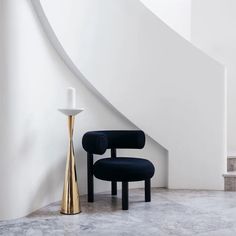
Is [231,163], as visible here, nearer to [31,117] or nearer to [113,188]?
[113,188]

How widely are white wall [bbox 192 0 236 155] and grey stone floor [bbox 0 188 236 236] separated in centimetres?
184

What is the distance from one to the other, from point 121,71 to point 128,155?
0.95 m

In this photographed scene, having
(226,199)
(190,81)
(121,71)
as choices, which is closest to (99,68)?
(121,71)

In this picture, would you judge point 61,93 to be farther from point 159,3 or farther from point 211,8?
point 211,8

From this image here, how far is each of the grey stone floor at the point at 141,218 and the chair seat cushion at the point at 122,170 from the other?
300 millimetres

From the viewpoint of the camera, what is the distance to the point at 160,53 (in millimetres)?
4012

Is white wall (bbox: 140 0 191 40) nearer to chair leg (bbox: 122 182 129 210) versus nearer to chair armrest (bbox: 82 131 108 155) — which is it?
chair armrest (bbox: 82 131 108 155)

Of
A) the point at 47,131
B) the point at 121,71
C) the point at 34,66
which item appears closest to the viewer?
Result: the point at 34,66

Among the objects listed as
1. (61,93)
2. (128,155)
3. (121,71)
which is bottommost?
(128,155)

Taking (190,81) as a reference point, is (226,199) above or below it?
below

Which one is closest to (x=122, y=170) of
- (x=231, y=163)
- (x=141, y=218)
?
(x=141, y=218)

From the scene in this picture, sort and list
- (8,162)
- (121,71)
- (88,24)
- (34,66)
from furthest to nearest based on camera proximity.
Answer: (121,71) → (88,24) → (34,66) → (8,162)

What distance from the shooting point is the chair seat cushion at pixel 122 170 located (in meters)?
3.20

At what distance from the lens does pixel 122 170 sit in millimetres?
3193
